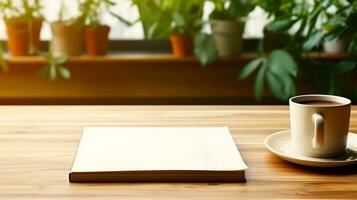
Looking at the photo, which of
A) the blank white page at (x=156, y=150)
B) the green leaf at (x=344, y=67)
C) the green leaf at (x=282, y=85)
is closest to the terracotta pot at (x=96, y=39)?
the green leaf at (x=282, y=85)

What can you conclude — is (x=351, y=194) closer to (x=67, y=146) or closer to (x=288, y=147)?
(x=288, y=147)

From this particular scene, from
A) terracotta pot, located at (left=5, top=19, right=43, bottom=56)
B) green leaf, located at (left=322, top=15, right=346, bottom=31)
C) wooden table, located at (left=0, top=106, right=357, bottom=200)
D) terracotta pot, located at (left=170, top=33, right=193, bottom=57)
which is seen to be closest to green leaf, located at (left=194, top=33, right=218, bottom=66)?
terracotta pot, located at (left=170, top=33, right=193, bottom=57)

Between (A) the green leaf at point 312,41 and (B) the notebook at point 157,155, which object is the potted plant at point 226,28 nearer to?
(A) the green leaf at point 312,41

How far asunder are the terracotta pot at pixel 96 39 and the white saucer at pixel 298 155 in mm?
1323

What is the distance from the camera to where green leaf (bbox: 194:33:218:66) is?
2161mm

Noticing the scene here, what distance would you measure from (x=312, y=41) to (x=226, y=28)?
34cm

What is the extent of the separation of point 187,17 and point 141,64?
25 centimetres

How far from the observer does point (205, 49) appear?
2176 mm

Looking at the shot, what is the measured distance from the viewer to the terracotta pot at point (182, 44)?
225 centimetres

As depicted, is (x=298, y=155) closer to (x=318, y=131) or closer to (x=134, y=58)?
(x=318, y=131)

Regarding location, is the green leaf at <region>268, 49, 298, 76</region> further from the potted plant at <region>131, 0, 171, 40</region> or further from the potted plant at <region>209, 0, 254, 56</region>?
the potted plant at <region>131, 0, 171, 40</region>

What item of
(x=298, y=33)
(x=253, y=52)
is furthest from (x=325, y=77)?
(x=253, y=52)

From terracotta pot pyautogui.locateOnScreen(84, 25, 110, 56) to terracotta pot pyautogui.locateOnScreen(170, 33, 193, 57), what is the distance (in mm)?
252

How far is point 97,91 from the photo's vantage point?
2342 mm
